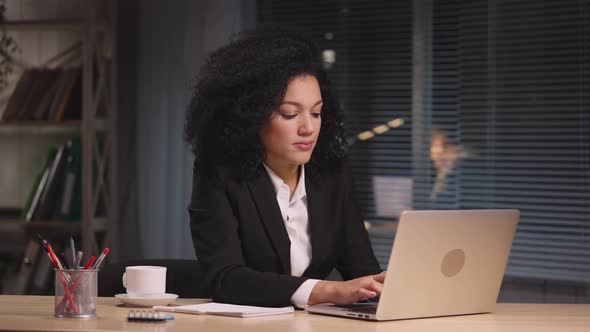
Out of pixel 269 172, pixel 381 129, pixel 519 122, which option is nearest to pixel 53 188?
pixel 381 129

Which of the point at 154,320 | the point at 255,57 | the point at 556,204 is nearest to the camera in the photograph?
the point at 154,320

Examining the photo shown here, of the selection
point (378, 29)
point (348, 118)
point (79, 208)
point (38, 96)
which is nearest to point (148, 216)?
point (79, 208)

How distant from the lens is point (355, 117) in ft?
13.8

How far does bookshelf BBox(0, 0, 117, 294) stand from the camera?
414cm

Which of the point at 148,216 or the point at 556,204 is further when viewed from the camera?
the point at 148,216

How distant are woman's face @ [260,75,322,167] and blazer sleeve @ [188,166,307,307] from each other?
6.6 inches

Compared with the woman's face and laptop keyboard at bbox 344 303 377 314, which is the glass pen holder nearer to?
laptop keyboard at bbox 344 303 377 314

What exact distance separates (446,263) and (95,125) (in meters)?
2.69

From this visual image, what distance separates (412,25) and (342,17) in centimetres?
33

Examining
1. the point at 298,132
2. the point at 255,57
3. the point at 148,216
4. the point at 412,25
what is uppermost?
the point at 412,25

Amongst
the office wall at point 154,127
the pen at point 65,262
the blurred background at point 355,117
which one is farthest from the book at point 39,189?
the pen at point 65,262

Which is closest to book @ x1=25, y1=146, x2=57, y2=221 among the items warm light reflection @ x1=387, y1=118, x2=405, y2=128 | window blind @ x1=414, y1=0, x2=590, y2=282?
warm light reflection @ x1=387, y1=118, x2=405, y2=128

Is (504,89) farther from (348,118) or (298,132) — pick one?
(298,132)

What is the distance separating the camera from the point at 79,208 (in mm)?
4305
